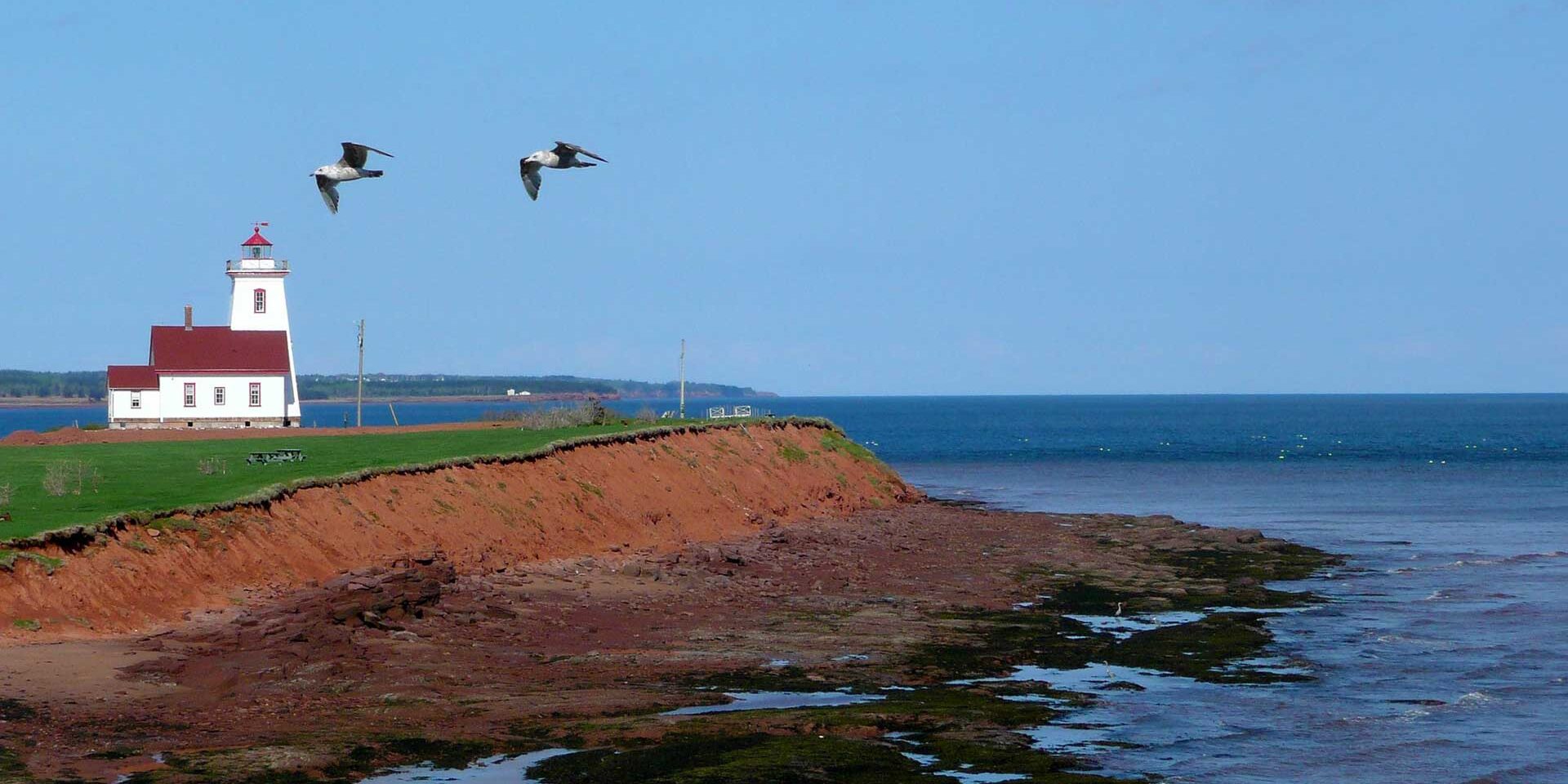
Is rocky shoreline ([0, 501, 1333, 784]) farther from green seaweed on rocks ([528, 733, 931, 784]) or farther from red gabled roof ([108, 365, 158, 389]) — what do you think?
red gabled roof ([108, 365, 158, 389])

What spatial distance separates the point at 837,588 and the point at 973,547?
1013cm

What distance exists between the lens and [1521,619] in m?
26.2

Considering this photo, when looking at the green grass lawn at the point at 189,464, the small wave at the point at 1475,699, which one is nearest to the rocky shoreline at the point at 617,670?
the small wave at the point at 1475,699

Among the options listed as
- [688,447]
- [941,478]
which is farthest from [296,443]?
[941,478]

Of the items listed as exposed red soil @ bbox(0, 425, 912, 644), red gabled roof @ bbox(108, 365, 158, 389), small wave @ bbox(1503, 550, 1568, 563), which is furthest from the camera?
red gabled roof @ bbox(108, 365, 158, 389)

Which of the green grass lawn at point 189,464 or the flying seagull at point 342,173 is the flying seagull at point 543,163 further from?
the green grass lawn at point 189,464

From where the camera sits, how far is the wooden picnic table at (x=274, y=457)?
34812mm

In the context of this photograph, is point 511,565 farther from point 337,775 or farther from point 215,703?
point 337,775

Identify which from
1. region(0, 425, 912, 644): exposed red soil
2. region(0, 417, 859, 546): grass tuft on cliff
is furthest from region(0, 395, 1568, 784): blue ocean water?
region(0, 417, 859, 546): grass tuft on cliff

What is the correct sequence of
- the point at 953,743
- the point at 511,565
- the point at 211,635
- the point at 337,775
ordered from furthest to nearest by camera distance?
the point at 511,565, the point at 211,635, the point at 953,743, the point at 337,775

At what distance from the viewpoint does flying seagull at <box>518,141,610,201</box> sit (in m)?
16.9

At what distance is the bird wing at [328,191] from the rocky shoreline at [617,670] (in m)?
5.07

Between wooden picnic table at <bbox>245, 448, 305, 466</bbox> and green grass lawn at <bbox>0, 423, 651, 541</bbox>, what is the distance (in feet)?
1.00

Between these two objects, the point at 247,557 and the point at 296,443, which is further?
the point at 296,443
